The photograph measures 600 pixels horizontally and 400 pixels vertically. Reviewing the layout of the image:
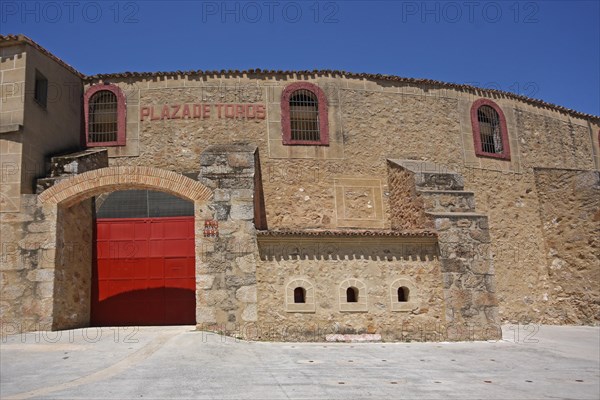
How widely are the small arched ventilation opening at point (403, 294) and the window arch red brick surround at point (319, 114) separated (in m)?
5.06

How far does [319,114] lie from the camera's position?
15.5m

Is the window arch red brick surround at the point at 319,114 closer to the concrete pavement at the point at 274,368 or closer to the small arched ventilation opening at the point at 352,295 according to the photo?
the small arched ventilation opening at the point at 352,295

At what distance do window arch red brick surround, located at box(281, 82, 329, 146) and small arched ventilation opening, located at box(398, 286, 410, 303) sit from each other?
16.6 ft

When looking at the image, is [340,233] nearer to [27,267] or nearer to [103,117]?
[27,267]

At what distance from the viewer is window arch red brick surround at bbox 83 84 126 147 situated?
49.1 feet

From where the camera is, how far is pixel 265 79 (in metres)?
15.5

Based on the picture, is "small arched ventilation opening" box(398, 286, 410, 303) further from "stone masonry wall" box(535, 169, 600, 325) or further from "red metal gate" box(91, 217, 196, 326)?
"stone masonry wall" box(535, 169, 600, 325)

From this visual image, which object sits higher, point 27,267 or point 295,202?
point 295,202

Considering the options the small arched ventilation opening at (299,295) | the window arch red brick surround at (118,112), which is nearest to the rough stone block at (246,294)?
the small arched ventilation opening at (299,295)

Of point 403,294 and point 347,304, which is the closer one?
point 347,304

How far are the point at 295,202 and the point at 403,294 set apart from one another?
13.8 feet

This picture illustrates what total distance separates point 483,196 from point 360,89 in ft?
15.9

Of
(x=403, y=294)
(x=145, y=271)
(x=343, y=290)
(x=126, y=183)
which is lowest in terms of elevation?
(x=403, y=294)

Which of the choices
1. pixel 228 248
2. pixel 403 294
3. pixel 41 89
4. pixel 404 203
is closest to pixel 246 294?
pixel 228 248
